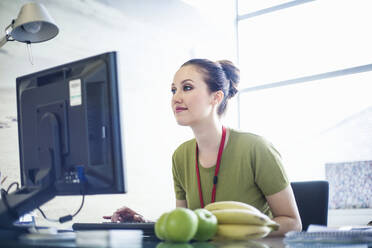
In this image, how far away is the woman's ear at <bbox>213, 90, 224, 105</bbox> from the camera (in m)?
2.00

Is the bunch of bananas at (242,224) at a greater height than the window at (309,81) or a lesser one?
lesser

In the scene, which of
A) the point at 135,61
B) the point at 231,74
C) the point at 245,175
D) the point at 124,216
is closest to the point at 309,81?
the point at 135,61

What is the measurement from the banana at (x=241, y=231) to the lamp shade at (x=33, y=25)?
1383 mm

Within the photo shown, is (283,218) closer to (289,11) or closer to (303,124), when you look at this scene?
(303,124)

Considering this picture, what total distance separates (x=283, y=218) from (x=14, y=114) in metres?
2.18

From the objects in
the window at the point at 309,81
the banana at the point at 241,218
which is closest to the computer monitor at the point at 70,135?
the banana at the point at 241,218

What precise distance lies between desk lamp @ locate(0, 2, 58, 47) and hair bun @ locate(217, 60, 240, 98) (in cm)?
84

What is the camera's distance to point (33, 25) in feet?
7.05

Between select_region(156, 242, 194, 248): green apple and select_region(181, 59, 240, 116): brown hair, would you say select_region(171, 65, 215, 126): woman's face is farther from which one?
select_region(156, 242, 194, 248): green apple

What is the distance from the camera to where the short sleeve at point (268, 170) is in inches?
65.7

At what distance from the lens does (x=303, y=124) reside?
4922 mm

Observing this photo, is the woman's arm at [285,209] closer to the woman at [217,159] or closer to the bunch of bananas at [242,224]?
the woman at [217,159]

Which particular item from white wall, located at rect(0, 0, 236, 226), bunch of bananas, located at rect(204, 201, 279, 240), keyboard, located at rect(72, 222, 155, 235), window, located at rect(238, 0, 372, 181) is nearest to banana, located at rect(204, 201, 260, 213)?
bunch of bananas, located at rect(204, 201, 279, 240)

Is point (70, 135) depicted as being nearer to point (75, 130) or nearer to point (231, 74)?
point (75, 130)
